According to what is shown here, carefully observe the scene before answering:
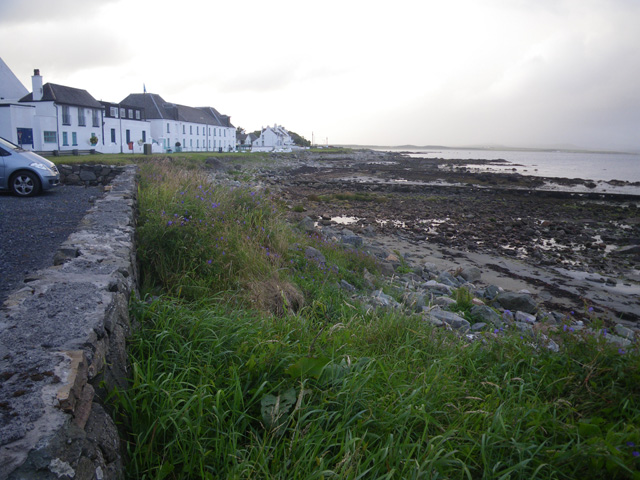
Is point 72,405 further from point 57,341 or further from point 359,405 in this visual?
point 359,405

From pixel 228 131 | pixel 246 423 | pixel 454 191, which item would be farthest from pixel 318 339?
pixel 228 131

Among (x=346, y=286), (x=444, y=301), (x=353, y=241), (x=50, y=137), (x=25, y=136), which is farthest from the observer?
(x=50, y=137)

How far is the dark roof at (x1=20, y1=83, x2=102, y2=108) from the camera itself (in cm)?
3966

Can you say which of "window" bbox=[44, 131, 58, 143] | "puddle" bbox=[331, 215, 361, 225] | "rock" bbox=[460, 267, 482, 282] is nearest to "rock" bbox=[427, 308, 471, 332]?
"rock" bbox=[460, 267, 482, 282]

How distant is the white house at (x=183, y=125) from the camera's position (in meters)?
63.3

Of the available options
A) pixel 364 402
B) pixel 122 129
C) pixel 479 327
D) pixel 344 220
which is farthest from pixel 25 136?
pixel 364 402

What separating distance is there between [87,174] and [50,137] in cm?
3067

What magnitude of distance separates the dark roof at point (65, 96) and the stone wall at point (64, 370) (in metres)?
44.6

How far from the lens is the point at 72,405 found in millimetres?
1775

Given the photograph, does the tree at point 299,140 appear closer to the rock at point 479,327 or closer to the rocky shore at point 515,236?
the rocky shore at point 515,236

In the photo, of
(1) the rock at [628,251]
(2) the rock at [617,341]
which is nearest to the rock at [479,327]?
(2) the rock at [617,341]

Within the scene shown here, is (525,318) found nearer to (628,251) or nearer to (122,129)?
(628,251)

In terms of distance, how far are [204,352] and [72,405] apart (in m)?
1.22

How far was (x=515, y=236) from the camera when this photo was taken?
640 inches
